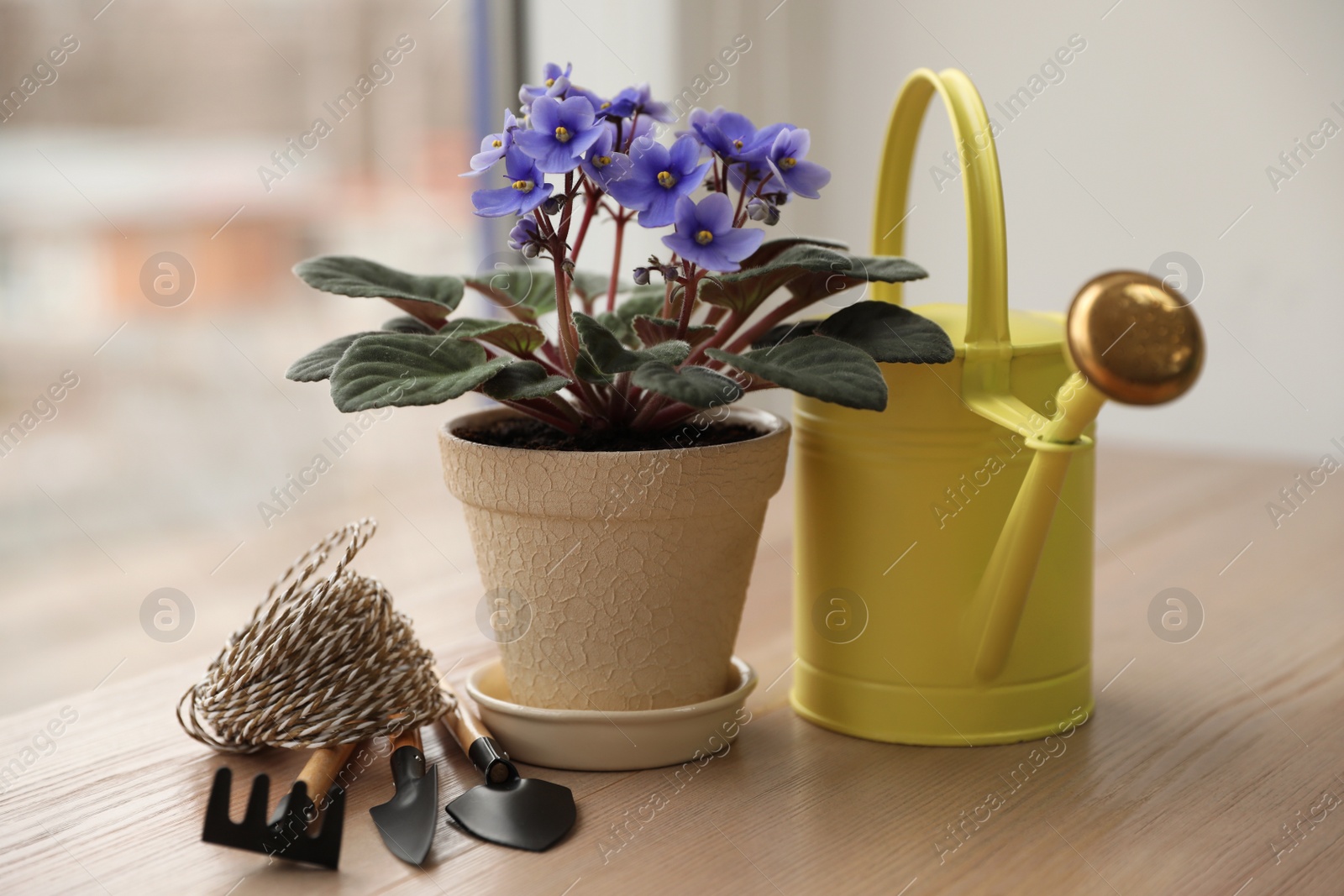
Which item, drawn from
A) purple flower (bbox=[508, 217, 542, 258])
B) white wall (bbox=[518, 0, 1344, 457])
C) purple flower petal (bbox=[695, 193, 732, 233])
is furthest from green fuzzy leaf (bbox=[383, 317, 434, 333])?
white wall (bbox=[518, 0, 1344, 457])

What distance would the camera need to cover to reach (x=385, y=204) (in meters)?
2.56

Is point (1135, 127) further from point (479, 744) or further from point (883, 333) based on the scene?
point (479, 744)

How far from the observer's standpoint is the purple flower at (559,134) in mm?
606

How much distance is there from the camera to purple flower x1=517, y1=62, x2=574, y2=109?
0.65 meters

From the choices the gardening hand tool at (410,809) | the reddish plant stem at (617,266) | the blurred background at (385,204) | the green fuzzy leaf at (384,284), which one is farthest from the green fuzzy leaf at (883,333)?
the blurred background at (385,204)

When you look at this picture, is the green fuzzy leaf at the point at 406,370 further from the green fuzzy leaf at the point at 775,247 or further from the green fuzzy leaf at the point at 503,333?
the green fuzzy leaf at the point at 775,247

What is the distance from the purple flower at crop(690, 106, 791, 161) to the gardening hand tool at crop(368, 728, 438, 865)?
1.28 ft

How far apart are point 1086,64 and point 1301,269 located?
466mm

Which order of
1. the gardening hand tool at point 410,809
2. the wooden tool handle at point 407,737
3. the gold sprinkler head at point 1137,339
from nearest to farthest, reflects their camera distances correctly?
the gold sprinkler head at point 1137,339
the gardening hand tool at point 410,809
the wooden tool handle at point 407,737

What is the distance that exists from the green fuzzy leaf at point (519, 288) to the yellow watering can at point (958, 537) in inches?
7.9

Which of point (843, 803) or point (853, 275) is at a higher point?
point (853, 275)

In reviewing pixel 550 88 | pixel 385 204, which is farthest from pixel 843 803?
pixel 385 204

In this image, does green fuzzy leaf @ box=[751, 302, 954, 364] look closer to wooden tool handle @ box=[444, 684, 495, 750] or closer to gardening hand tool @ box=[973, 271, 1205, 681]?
gardening hand tool @ box=[973, 271, 1205, 681]

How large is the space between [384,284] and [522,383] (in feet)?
0.51
